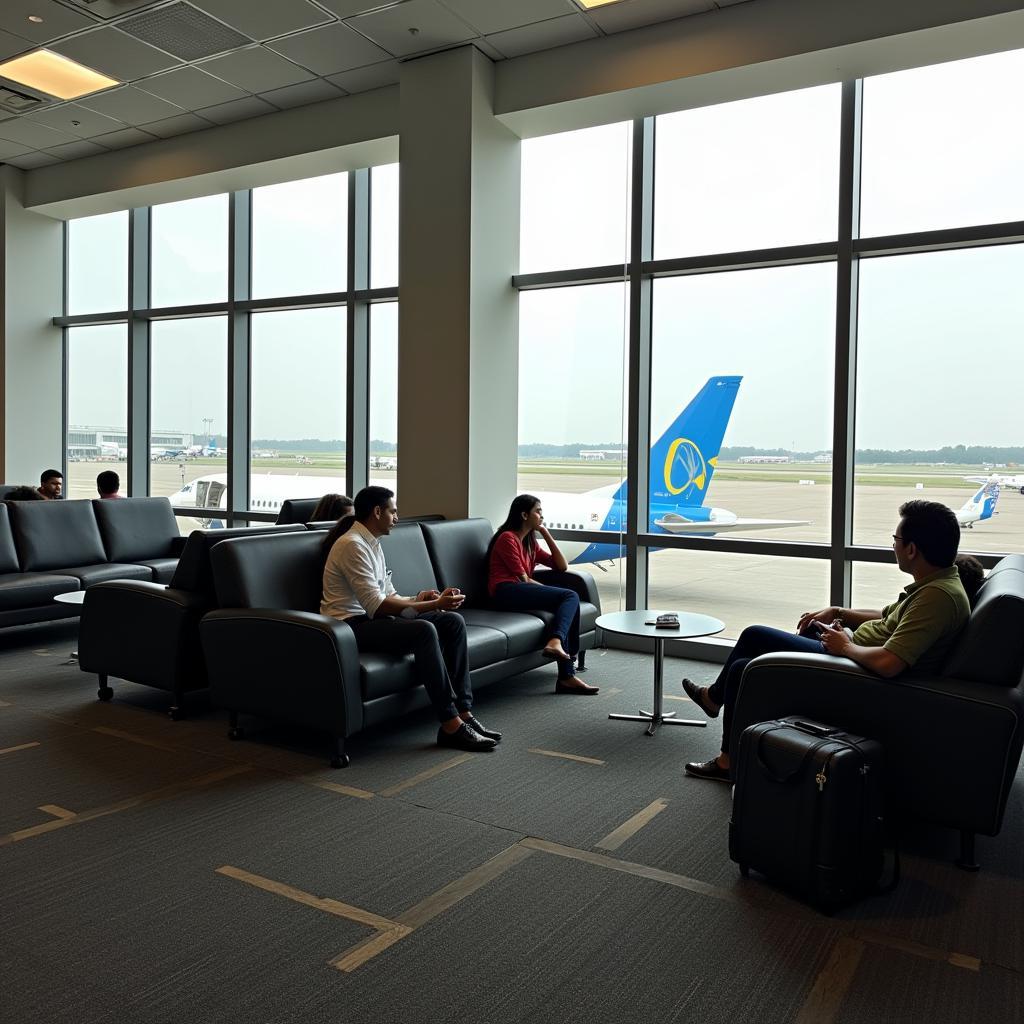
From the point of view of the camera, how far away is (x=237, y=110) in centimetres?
676

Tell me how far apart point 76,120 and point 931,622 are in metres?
7.24

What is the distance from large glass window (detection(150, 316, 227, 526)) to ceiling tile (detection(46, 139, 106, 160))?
5.03ft

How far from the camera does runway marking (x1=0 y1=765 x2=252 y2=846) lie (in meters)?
2.89

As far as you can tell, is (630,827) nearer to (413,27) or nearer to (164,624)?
(164,624)

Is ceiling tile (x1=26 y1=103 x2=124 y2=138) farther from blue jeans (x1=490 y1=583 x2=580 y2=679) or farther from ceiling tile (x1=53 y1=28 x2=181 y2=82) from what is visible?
blue jeans (x1=490 y1=583 x2=580 y2=679)

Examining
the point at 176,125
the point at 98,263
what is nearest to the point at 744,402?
the point at 176,125

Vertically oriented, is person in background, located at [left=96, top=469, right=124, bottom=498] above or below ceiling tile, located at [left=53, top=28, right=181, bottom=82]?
below

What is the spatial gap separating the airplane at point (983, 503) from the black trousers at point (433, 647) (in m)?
2.90

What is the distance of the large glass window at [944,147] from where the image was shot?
476cm

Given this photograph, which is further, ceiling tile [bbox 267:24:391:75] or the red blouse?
ceiling tile [bbox 267:24:391:75]

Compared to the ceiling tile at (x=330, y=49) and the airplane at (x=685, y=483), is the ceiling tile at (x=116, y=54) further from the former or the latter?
the airplane at (x=685, y=483)

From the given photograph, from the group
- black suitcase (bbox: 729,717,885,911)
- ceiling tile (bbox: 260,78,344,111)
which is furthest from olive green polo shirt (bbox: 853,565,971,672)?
ceiling tile (bbox: 260,78,344,111)

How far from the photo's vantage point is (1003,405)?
488 centimetres

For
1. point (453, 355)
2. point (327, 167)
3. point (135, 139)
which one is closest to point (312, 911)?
point (453, 355)
